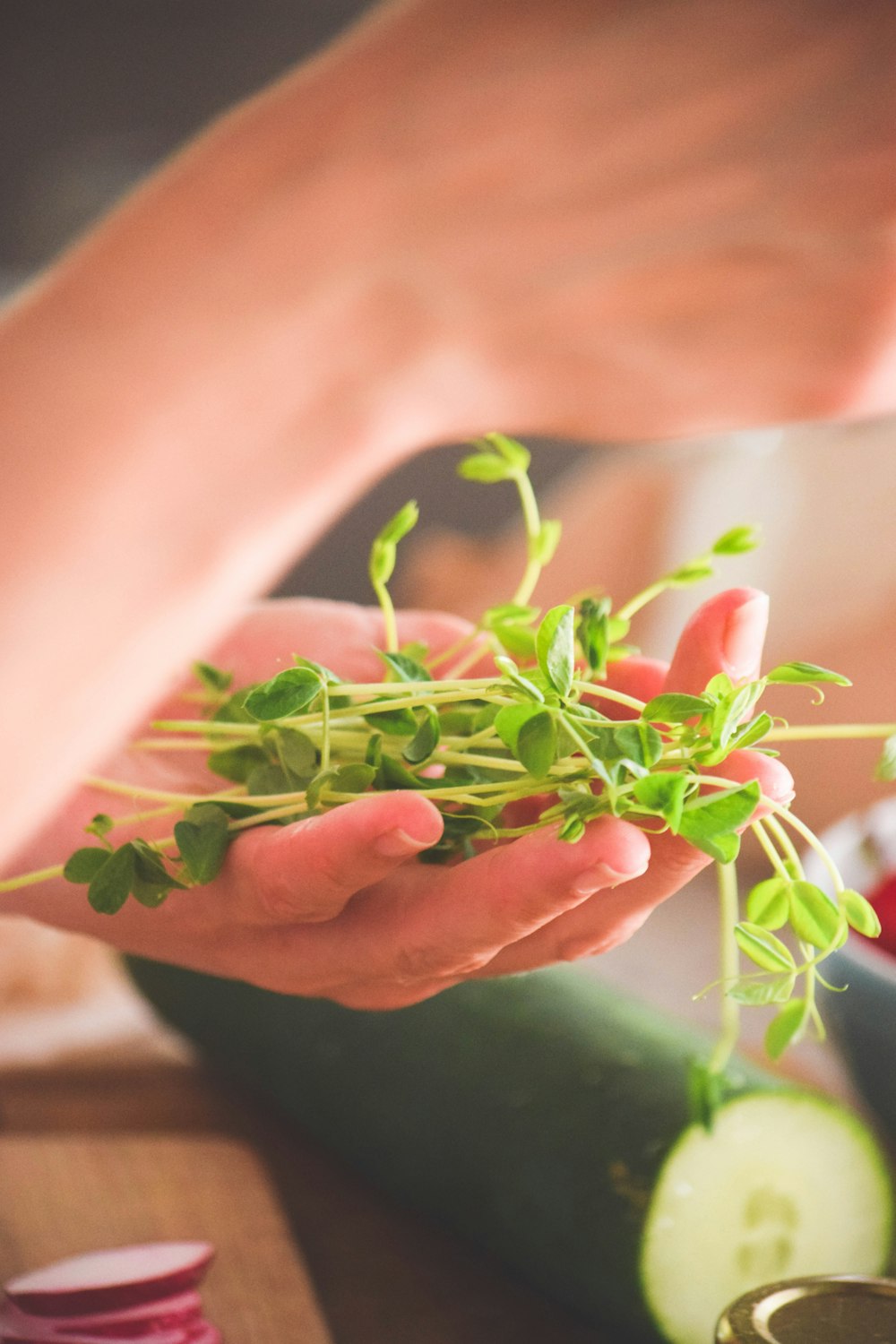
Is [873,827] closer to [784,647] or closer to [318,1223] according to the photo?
[318,1223]

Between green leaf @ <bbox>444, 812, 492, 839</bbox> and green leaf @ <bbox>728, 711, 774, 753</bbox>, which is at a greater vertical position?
green leaf @ <bbox>444, 812, 492, 839</bbox>

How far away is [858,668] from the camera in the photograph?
1.41 metres

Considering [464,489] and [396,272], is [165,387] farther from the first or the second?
[464,489]

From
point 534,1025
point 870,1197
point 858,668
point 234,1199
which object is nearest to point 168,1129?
point 234,1199

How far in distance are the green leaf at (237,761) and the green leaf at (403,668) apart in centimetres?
8

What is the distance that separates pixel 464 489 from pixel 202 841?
166 cm

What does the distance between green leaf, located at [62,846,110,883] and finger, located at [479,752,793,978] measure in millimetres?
173

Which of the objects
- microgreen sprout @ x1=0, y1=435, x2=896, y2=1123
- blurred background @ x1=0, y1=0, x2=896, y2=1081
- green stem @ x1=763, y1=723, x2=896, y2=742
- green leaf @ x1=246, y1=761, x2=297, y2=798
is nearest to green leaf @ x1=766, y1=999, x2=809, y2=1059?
microgreen sprout @ x1=0, y1=435, x2=896, y2=1123

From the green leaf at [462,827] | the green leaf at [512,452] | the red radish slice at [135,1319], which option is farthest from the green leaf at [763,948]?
the red radish slice at [135,1319]

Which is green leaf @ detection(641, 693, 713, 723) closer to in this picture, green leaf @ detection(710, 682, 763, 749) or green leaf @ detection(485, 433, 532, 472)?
green leaf @ detection(710, 682, 763, 749)

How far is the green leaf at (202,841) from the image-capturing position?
459mm

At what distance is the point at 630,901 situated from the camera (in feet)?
1.48

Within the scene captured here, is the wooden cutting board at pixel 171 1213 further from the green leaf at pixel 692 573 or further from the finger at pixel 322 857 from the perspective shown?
the green leaf at pixel 692 573

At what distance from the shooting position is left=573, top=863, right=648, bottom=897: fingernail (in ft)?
1.20
